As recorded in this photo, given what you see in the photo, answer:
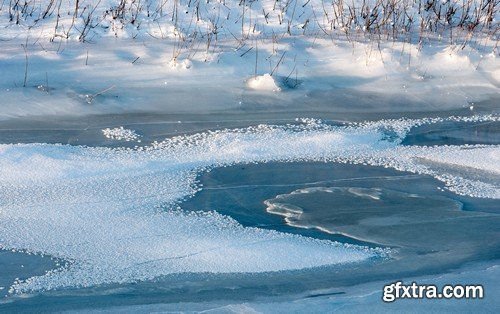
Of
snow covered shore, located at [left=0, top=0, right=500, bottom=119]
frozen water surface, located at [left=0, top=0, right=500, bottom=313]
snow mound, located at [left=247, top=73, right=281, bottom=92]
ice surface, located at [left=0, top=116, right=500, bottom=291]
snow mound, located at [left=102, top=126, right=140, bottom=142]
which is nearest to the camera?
frozen water surface, located at [left=0, top=0, right=500, bottom=313]

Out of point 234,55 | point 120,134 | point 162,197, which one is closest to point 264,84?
point 234,55

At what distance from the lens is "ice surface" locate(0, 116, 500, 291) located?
405 cm

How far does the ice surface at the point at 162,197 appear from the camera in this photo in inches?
159

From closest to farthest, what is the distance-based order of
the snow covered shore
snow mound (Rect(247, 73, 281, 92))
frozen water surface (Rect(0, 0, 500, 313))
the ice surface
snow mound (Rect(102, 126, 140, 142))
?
1. frozen water surface (Rect(0, 0, 500, 313))
2. the ice surface
3. snow mound (Rect(102, 126, 140, 142))
4. the snow covered shore
5. snow mound (Rect(247, 73, 281, 92))

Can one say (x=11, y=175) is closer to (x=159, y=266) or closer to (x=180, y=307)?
(x=159, y=266)

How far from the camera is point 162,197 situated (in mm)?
4762

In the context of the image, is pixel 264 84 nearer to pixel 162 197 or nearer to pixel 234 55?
pixel 234 55

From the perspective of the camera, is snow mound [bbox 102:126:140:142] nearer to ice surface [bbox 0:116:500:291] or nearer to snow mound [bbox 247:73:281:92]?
ice surface [bbox 0:116:500:291]

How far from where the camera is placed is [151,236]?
4.29 metres

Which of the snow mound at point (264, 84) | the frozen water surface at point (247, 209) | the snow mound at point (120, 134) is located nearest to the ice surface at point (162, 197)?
the frozen water surface at point (247, 209)

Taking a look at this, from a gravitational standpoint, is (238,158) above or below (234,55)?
below

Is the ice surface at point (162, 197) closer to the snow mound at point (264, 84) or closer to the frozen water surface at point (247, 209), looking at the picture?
the frozen water surface at point (247, 209)

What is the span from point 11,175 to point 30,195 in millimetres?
269

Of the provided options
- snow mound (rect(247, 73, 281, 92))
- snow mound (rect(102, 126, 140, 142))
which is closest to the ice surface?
snow mound (rect(102, 126, 140, 142))
